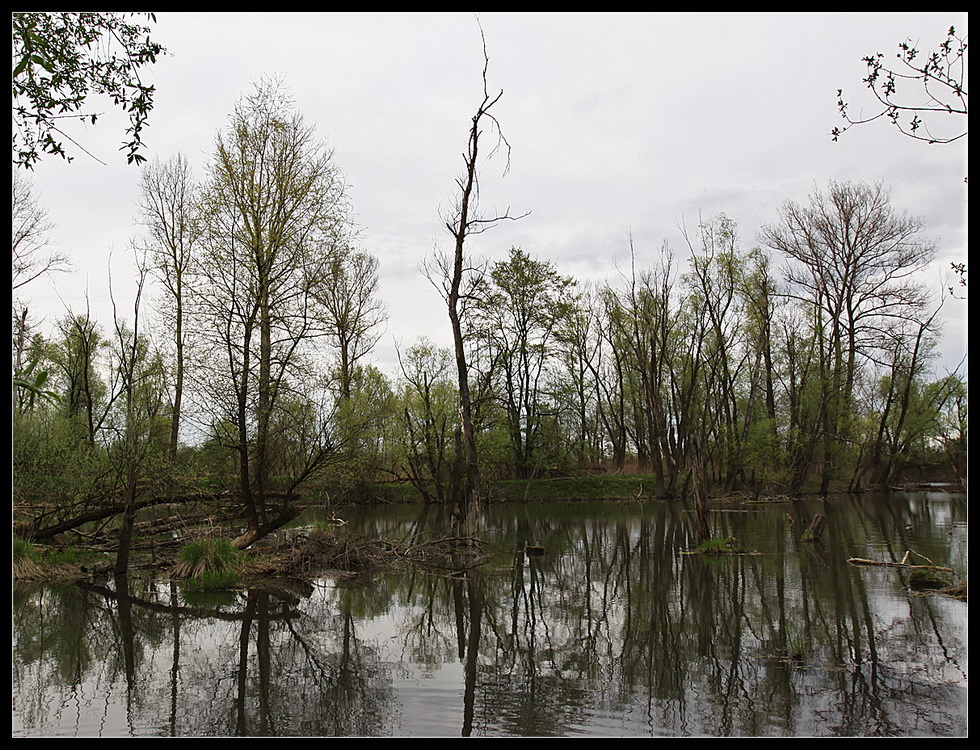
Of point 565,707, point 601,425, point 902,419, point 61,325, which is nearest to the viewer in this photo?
point 565,707

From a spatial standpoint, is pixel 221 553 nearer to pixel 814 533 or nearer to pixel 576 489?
pixel 814 533

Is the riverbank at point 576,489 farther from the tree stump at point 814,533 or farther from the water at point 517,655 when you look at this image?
the water at point 517,655

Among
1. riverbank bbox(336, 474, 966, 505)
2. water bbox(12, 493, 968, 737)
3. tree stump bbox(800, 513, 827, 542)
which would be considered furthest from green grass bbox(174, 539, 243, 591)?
riverbank bbox(336, 474, 966, 505)

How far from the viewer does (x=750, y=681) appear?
6.09 meters

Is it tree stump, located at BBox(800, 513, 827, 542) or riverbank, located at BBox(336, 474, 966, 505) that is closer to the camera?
tree stump, located at BBox(800, 513, 827, 542)

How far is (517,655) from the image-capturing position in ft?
24.0

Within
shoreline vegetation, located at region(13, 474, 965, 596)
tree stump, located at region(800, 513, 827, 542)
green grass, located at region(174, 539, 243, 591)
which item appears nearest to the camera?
green grass, located at region(174, 539, 243, 591)

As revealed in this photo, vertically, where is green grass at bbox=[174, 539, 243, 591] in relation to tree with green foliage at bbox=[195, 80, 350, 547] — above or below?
below

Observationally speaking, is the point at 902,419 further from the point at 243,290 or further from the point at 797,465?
the point at 243,290

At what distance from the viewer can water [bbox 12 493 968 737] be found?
539 centimetres

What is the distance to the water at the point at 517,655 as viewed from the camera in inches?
212

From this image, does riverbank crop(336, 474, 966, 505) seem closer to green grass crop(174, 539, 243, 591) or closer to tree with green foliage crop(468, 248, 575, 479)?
tree with green foliage crop(468, 248, 575, 479)

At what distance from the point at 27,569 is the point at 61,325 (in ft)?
61.1

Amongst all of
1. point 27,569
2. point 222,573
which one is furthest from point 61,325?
point 222,573
